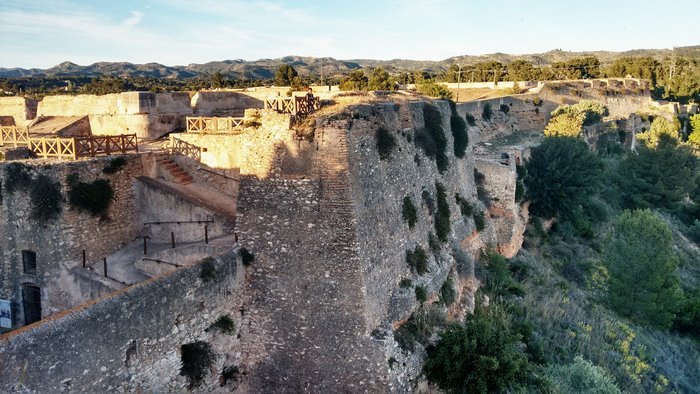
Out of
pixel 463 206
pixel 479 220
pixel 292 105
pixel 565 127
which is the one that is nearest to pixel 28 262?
pixel 292 105

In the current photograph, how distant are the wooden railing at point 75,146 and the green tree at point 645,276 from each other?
18.4m

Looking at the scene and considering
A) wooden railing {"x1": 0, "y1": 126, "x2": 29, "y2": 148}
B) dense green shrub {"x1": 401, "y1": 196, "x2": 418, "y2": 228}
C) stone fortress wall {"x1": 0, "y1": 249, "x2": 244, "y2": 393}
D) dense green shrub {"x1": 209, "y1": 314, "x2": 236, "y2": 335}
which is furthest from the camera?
wooden railing {"x1": 0, "y1": 126, "x2": 29, "y2": 148}

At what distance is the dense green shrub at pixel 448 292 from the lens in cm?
1354

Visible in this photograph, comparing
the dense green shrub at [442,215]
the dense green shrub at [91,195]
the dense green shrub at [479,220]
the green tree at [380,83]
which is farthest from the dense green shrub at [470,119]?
the dense green shrub at [91,195]

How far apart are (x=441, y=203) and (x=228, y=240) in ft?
20.8

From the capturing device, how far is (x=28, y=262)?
40.8ft

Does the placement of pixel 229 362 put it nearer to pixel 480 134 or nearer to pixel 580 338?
pixel 580 338

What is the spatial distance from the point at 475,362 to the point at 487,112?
2603 centimetres

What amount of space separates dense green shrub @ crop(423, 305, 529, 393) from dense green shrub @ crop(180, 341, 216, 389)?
4.42m

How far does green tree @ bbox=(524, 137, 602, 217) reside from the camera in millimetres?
24594

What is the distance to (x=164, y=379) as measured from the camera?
9.41m

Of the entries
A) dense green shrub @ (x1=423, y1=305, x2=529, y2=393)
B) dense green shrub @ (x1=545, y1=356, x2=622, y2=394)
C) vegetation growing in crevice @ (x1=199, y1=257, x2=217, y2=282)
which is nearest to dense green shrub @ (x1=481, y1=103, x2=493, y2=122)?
dense green shrub @ (x1=545, y1=356, x2=622, y2=394)

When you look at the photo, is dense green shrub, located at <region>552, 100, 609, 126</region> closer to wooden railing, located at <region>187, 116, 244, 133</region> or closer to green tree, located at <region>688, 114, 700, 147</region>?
green tree, located at <region>688, 114, 700, 147</region>

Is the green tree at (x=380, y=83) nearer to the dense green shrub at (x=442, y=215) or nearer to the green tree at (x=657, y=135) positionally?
the green tree at (x=657, y=135)
